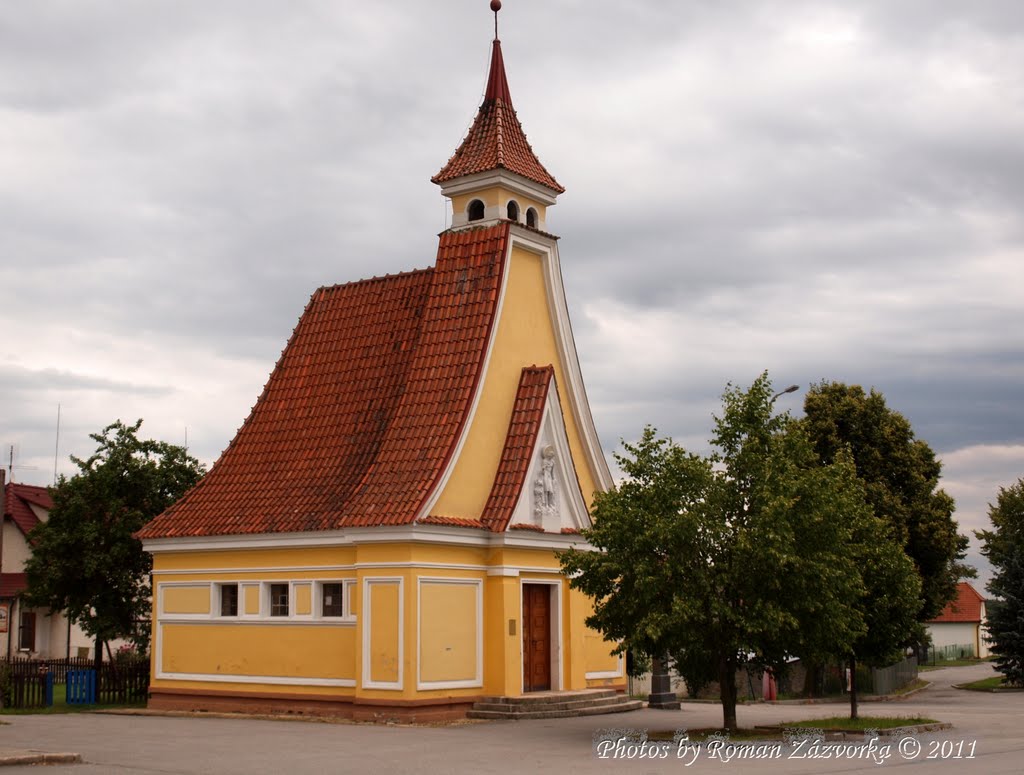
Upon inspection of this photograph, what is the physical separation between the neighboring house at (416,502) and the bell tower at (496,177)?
2.3 inches

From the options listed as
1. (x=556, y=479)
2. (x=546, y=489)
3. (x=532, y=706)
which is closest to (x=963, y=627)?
(x=556, y=479)

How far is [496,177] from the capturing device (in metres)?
29.4

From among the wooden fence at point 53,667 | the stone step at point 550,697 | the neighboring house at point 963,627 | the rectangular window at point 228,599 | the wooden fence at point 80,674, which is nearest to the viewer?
the stone step at point 550,697

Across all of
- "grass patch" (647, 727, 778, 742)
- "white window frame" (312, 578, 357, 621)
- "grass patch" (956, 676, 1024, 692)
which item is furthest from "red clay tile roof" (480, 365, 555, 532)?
"grass patch" (956, 676, 1024, 692)

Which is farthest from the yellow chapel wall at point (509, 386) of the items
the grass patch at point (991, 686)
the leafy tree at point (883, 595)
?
the grass patch at point (991, 686)

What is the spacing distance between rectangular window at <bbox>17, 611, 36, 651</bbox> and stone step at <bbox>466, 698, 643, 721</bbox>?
32.0 m

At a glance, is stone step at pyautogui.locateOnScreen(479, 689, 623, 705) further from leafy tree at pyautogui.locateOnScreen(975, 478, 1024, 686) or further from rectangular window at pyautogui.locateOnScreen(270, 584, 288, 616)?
leafy tree at pyautogui.locateOnScreen(975, 478, 1024, 686)

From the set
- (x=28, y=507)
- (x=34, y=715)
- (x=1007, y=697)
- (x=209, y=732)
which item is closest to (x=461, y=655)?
(x=209, y=732)

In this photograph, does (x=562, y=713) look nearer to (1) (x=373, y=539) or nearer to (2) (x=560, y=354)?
(1) (x=373, y=539)

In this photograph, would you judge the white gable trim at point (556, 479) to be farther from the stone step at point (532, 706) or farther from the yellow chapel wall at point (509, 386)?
the stone step at point (532, 706)

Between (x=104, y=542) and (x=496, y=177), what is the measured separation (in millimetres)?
14910

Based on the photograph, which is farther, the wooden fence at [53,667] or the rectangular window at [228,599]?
the wooden fence at [53,667]

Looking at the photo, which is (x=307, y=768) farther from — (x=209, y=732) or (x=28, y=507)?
(x=28, y=507)

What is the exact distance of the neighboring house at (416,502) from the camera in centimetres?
2556
